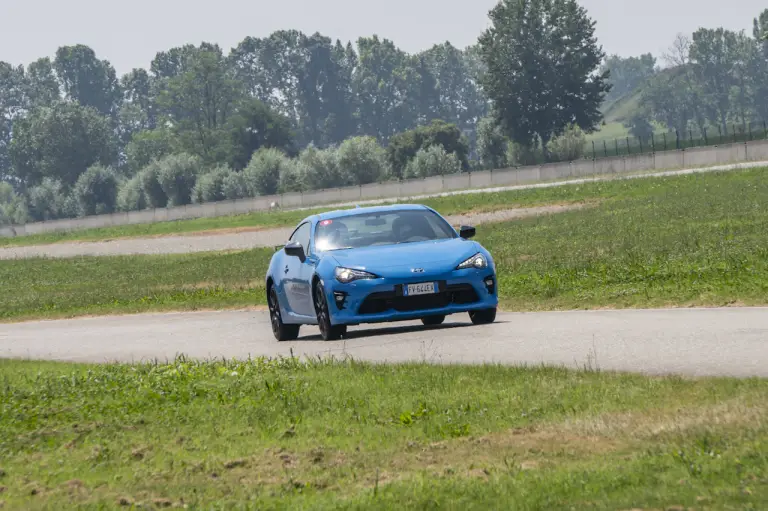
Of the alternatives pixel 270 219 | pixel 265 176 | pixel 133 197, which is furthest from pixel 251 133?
pixel 270 219

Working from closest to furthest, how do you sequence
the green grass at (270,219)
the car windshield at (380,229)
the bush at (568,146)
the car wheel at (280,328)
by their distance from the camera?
the car windshield at (380,229) → the car wheel at (280,328) → the green grass at (270,219) → the bush at (568,146)

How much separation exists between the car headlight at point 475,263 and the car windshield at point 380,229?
1.05m

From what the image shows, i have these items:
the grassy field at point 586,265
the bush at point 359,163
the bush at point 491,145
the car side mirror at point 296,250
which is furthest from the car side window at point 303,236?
the bush at point 491,145

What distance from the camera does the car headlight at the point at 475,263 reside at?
16766 millimetres

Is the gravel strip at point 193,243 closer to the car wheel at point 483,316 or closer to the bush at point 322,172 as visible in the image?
the car wheel at point 483,316

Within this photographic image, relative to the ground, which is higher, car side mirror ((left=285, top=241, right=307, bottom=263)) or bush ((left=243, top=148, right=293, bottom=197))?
car side mirror ((left=285, top=241, right=307, bottom=263))

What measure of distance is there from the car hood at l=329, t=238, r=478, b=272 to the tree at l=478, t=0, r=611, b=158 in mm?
115025

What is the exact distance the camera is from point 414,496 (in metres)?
7.27

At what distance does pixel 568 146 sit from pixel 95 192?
73.4 metres

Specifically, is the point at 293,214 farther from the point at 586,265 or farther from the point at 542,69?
the point at 542,69

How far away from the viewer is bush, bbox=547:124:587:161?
4488 inches

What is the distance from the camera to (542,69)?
136m

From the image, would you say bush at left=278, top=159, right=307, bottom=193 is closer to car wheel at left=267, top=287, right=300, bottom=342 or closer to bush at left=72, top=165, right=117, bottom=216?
bush at left=72, top=165, right=117, bottom=216

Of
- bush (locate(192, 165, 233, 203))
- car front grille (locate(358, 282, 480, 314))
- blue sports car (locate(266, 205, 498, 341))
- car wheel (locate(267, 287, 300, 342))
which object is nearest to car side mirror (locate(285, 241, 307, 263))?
blue sports car (locate(266, 205, 498, 341))
